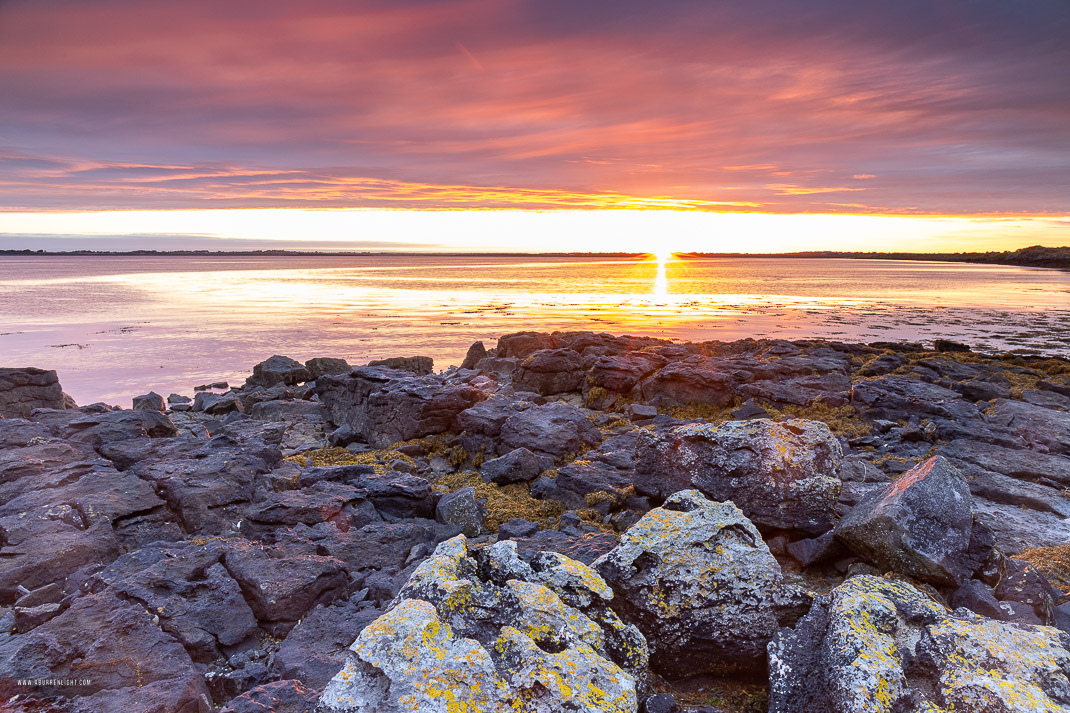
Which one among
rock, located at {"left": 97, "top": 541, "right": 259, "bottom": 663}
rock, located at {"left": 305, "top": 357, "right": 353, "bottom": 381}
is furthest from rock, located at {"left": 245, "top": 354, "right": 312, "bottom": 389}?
rock, located at {"left": 97, "top": 541, "right": 259, "bottom": 663}

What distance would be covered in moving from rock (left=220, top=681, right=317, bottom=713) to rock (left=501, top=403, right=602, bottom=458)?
965 cm

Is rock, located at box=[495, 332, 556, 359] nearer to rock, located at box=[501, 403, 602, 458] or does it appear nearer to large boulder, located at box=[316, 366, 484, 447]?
large boulder, located at box=[316, 366, 484, 447]

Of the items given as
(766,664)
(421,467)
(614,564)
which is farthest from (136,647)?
(421,467)

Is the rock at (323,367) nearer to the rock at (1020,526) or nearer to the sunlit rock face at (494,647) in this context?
the sunlit rock face at (494,647)

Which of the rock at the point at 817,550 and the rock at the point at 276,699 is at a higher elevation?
the rock at the point at 817,550

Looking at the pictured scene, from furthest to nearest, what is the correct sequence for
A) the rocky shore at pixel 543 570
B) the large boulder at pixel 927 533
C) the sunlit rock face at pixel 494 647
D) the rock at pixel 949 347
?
the rock at pixel 949 347
the large boulder at pixel 927 533
the rocky shore at pixel 543 570
the sunlit rock face at pixel 494 647

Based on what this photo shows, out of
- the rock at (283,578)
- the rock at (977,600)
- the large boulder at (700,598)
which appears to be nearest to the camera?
the large boulder at (700,598)

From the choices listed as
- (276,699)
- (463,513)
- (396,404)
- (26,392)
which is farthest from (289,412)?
(276,699)

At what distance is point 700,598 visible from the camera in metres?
6.66

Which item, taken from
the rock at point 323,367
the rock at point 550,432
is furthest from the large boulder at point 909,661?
the rock at point 323,367

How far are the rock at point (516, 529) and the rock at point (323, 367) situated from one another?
20.5 meters

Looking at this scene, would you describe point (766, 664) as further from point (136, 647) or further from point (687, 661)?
point (136, 647)

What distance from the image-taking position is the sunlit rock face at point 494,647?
488 centimetres

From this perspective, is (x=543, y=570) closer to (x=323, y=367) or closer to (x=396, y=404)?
(x=396, y=404)
